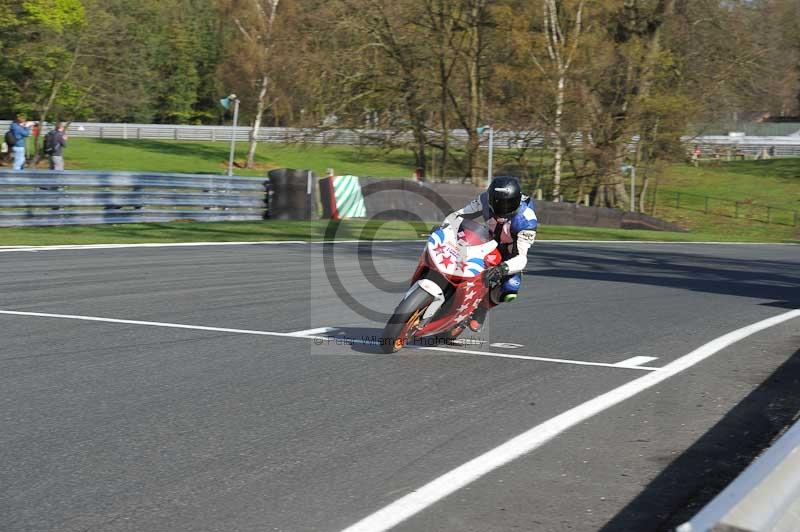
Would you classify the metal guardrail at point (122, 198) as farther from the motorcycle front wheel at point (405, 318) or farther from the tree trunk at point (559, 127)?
the tree trunk at point (559, 127)

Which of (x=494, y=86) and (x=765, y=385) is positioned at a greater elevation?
(x=494, y=86)

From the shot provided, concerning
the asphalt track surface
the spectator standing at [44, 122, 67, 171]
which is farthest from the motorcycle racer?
the spectator standing at [44, 122, 67, 171]

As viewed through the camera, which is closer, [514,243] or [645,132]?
[514,243]

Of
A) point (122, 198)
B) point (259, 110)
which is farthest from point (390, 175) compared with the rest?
point (122, 198)

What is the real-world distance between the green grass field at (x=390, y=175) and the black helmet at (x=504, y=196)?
1294 centimetres

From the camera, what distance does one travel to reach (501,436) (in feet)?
19.3

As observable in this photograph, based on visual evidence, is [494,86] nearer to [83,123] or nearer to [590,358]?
[590,358]

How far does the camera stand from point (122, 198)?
21938mm

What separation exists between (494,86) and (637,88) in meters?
5.36

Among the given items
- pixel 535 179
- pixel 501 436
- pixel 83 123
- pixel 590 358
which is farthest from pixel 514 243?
pixel 83 123

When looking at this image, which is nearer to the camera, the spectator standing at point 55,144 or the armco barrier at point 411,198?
the spectator standing at point 55,144

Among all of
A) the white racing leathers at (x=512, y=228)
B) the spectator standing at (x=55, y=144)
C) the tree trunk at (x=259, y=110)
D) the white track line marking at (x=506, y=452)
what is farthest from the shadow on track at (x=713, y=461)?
the tree trunk at (x=259, y=110)

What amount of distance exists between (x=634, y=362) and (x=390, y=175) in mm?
51904

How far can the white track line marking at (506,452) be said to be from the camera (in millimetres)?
4432
